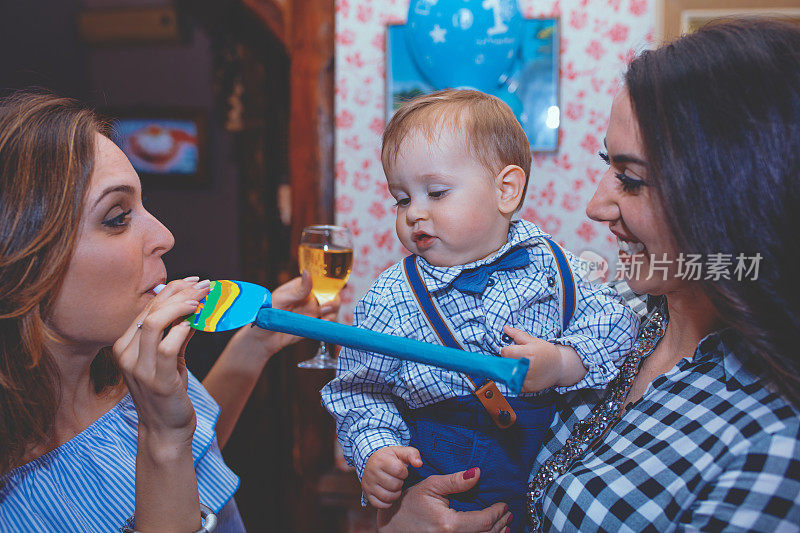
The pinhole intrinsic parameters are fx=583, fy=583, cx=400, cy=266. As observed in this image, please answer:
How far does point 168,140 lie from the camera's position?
19.7ft

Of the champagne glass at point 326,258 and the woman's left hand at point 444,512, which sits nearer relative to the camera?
the woman's left hand at point 444,512

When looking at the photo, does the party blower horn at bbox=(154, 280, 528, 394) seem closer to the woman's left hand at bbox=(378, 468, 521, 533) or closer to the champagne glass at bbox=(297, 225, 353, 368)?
the woman's left hand at bbox=(378, 468, 521, 533)

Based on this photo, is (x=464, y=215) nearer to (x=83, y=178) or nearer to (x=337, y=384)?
(x=337, y=384)

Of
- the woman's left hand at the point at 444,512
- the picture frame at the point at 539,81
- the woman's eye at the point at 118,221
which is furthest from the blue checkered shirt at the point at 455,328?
the picture frame at the point at 539,81

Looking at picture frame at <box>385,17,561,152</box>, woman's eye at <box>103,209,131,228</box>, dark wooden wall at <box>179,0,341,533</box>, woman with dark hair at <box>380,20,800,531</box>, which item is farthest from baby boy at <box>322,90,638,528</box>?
dark wooden wall at <box>179,0,341,533</box>

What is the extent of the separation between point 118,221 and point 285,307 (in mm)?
602

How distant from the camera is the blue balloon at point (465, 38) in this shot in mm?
2420

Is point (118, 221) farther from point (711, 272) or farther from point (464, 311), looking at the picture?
point (711, 272)

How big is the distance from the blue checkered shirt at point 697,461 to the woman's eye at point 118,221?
3.58 feet

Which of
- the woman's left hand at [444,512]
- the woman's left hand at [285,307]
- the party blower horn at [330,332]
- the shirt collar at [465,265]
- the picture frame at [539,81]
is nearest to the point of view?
the party blower horn at [330,332]

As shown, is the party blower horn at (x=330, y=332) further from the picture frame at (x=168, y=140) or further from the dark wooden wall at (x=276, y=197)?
the picture frame at (x=168, y=140)

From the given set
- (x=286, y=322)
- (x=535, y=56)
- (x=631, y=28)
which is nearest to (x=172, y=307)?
(x=286, y=322)

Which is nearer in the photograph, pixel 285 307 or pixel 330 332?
pixel 330 332

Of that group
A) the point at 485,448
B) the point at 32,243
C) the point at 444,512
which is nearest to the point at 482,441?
the point at 485,448
